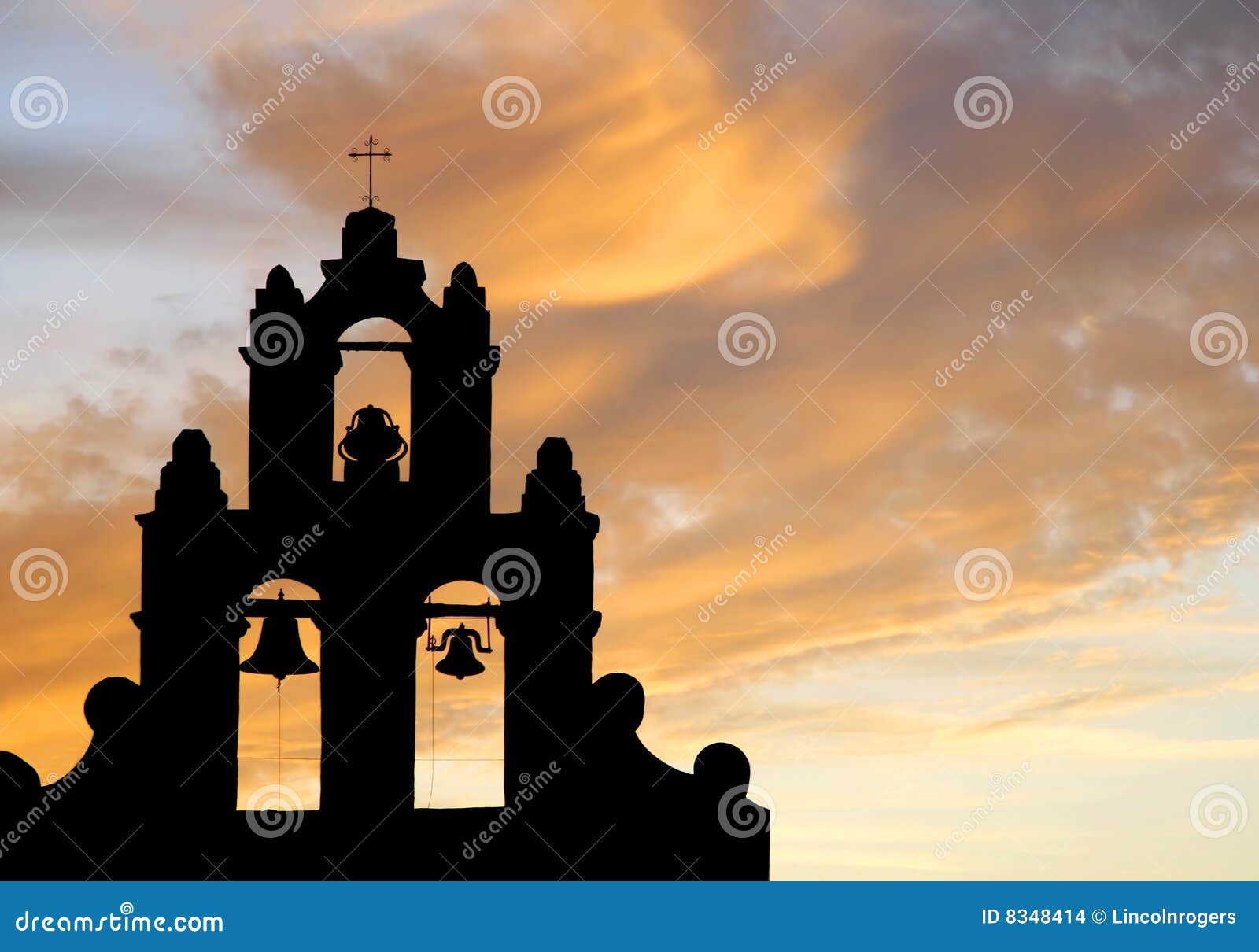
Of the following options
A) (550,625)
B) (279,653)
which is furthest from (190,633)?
(550,625)

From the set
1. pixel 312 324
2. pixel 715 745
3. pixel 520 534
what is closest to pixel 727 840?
pixel 715 745

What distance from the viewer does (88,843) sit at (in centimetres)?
2111

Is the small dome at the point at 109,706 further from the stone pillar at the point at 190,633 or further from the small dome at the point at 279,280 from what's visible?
the small dome at the point at 279,280

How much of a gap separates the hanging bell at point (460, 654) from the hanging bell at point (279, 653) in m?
1.31

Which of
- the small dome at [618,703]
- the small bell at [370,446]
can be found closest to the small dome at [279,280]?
the small bell at [370,446]

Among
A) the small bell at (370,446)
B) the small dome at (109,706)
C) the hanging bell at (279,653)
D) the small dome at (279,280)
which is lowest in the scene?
the small dome at (109,706)

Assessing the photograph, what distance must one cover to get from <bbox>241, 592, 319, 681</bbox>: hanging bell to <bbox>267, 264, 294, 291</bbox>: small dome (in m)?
3.10

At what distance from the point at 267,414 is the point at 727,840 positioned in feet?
20.5

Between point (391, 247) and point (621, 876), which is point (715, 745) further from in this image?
point (391, 247)

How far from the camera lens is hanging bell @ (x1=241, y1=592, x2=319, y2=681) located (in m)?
22.0

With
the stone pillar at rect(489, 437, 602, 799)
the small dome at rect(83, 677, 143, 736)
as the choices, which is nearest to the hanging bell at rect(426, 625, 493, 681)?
the stone pillar at rect(489, 437, 602, 799)

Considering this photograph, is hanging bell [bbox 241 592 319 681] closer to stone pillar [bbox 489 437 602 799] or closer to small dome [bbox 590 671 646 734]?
stone pillar [bbox 489 437 602 799]

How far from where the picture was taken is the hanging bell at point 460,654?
22.5m

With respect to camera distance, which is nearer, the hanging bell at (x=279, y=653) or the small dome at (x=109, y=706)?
the small dome at (x=109, y=706)
